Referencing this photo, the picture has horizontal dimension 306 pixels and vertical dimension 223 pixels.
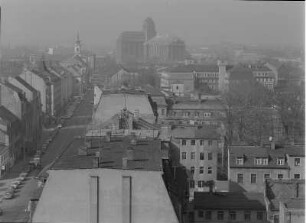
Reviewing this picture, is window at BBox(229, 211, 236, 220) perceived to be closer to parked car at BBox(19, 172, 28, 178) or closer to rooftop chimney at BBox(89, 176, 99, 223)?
parked car at BBox(19, 172, 28, 178)

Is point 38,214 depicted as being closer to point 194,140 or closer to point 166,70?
point 194,140

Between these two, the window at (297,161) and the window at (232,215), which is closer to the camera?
the window at (232,215)

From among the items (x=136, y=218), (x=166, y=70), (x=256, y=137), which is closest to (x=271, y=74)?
(x=166, y=70)

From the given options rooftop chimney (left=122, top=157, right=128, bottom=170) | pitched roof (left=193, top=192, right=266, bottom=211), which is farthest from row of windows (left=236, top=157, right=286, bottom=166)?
rooftop chimney (left=122, top=157, right=128, bottom=170)

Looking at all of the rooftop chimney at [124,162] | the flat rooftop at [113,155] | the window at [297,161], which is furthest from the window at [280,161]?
the rooftop chimney at [124,162]

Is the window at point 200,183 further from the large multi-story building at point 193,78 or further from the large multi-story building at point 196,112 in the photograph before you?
the large multi-story building at point 193,78

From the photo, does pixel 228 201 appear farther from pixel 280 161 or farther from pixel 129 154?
pixel 129 154

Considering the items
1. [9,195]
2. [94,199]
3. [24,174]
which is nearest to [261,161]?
[24,174]
